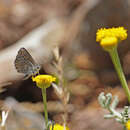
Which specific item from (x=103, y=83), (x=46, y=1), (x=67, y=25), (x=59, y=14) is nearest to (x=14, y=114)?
(x=103, y=83)

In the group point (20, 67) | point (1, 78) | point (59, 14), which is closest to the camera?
point (20, 67)

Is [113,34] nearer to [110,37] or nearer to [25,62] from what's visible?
[110,37]

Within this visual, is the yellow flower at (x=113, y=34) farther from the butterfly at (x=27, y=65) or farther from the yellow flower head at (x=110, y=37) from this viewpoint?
the butterfly at (x=27, y=65)

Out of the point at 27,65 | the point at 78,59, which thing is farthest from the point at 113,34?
the point at 78,59

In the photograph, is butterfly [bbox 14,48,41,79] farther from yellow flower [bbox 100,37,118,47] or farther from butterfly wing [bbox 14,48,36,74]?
yellow flower [bbox 100,37,118,47]

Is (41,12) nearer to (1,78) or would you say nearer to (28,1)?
(28,1)

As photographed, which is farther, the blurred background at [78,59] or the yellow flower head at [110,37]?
the blurred background at [78,59]

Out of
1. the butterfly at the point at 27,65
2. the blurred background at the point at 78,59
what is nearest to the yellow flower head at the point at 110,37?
the butterfly at the point at 27,65

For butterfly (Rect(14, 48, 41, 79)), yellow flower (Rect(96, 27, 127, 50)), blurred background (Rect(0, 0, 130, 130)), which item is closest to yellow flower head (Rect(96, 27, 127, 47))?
yellow flower (Rect(96, 27, 127, 50))
